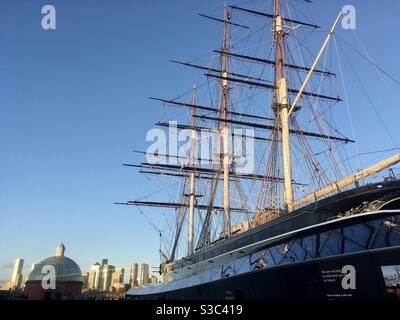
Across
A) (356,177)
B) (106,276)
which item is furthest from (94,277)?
(356,177)

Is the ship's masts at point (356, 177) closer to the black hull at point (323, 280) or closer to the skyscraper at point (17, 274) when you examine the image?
the black hull at point (323, 280)

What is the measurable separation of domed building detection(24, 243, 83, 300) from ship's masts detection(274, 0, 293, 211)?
5437cm

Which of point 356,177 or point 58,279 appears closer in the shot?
point 356,177

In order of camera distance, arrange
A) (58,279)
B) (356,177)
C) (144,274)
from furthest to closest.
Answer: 1. (144,274)
2. (58,279)
3. (356,177)

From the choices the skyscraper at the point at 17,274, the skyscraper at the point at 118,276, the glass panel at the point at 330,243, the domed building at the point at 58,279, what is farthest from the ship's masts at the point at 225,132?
the skyscraper at the point at 17,274

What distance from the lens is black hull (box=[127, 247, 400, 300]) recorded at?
37.4 feet

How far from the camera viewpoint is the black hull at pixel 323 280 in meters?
11.4

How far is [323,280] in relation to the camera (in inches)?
500

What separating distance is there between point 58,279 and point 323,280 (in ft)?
218

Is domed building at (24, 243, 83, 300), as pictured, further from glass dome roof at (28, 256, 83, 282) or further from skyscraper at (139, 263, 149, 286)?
skyscraper at (139, 263, 149, 286)

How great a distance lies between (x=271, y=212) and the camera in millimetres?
19672

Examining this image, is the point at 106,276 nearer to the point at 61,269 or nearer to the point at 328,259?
the point at 61,269

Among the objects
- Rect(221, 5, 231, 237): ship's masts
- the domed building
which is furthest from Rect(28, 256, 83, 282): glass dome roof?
Rect(221, 5, 231, 237): ship's masts
